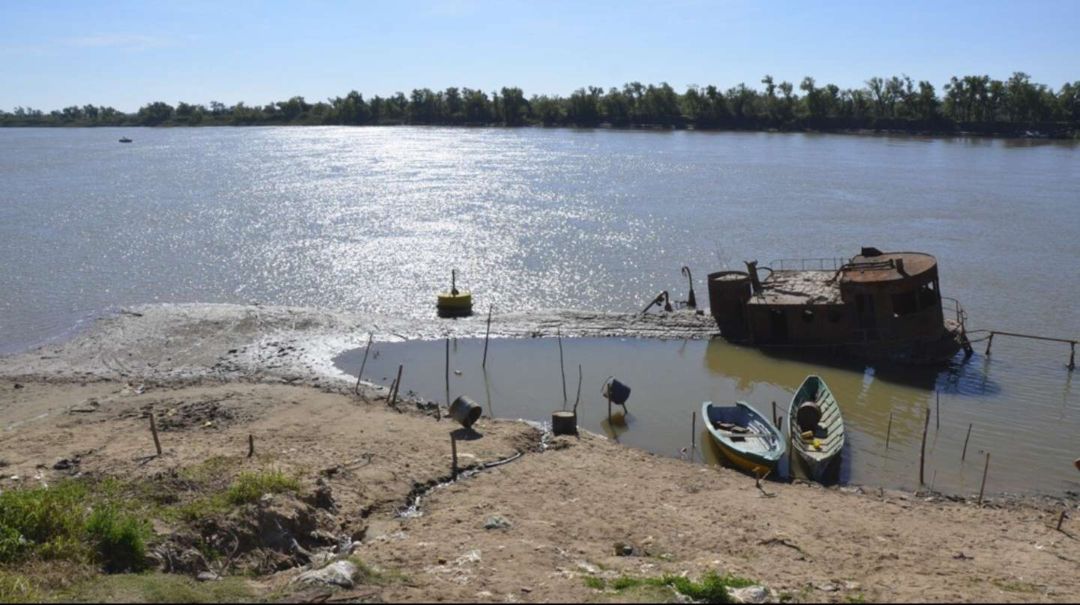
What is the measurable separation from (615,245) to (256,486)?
4188cm

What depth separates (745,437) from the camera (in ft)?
81.8

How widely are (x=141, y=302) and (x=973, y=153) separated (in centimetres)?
11916

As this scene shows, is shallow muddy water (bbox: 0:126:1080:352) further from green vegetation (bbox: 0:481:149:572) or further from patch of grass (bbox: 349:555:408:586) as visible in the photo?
patch of grass (bbox: 349:555:408:586)

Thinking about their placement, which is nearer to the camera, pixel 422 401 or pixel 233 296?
pixel 422 401

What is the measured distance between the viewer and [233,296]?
4394 centimetres

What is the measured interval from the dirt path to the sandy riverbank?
0.06 m

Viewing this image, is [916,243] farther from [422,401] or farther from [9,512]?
[9,512]

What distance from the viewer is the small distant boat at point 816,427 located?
77.1ft

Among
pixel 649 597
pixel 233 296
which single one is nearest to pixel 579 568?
pixel 649 597

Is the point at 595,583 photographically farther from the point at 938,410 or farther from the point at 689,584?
the point at 938,410

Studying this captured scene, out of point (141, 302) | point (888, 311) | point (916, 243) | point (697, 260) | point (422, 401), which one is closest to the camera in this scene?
point (422, 401)

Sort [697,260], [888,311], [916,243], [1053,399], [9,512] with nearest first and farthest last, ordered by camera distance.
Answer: [9,512] → [1053,399] → [888,311] → [697,260] → [916,243]

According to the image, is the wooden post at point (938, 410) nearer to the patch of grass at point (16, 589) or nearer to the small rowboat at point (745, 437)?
the small rowboat at point (745, 437)

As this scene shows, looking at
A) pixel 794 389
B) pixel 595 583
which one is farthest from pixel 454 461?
pixel 794 389
